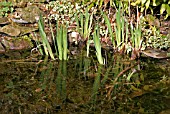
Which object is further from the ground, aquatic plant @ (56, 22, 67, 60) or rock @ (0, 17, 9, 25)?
rock @ (0, 17, 9, 25)

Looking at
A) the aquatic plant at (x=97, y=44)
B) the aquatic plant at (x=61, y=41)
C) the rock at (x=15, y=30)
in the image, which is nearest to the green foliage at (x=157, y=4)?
the aquatic plant at (x=97, y=44)

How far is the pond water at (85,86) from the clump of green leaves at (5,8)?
1141mm

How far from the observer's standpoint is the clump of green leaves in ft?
16.8

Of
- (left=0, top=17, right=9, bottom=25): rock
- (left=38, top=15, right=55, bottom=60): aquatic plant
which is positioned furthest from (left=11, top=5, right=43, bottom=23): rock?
(left=38, top=15, right=55, bottom=60): aquatic plant

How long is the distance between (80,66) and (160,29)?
1650mm

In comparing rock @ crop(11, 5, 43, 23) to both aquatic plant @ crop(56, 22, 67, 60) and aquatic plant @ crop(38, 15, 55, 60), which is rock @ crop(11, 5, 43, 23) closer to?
aquatic plant @ crop(38, 15, 55, 60)

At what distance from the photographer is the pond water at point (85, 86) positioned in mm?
3115

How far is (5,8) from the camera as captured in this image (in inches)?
204

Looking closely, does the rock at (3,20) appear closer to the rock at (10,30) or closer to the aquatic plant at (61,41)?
the rock at (10,30)

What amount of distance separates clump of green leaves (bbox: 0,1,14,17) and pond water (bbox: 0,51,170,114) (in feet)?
3.74

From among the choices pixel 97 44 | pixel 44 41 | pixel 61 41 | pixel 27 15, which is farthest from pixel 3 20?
pixel 97 44

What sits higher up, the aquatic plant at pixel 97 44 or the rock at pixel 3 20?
the rock at pixel 3 20

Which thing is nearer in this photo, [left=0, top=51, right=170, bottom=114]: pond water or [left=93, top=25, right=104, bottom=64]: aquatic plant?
[left=0, top=51, right=170, bottom=114]: pond water

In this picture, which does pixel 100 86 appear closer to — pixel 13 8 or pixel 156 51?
pixel 156 51
